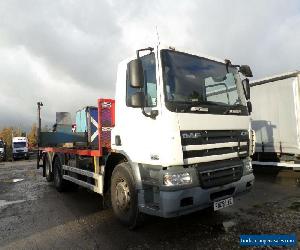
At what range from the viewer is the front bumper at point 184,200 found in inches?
187

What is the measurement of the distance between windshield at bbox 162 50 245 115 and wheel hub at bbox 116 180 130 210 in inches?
69.7

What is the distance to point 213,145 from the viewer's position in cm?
534

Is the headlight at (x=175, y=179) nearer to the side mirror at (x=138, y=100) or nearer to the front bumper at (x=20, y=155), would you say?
the side mirror at (x=138, y=100)

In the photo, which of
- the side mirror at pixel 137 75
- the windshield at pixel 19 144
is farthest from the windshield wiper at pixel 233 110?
the windshield at pixel 19 144

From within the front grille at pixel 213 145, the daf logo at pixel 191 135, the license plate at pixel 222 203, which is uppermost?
the daf logo at pixel 191 135

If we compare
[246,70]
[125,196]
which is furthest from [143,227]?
[246,70]

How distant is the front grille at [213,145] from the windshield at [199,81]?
0.48m

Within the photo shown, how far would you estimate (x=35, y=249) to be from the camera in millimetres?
5113

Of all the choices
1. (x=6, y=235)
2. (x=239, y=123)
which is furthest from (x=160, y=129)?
(x=6, y=235)

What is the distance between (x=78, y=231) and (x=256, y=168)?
8346 millimetres

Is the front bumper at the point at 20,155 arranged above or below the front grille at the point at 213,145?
below

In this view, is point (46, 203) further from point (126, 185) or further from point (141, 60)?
point (141, 60)

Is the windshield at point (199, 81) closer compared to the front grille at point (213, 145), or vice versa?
the front grille at point (213, 145)

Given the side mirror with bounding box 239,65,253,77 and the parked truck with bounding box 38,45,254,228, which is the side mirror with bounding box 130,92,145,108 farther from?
the side mirror with bounding box 239,65,253,77
